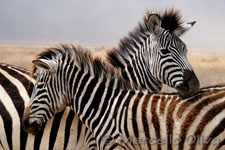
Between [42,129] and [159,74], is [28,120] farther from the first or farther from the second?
[159,74]

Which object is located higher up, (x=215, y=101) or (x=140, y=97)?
(x=140, y=97)

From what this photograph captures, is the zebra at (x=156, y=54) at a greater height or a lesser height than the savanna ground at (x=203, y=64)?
lesser

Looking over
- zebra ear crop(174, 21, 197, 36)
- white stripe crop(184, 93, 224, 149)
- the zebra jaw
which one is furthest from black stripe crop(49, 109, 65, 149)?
zebra ear crop(174, 21, 197, 36)

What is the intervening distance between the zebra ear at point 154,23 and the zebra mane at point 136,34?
0.63 ft

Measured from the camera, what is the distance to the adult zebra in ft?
15.0

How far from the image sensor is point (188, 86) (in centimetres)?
400

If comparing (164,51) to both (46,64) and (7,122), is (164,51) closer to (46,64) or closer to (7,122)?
(46,64)

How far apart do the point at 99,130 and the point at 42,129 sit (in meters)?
1.06

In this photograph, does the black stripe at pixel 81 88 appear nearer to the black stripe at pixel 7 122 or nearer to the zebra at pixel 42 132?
the zebra at pixel 42 132

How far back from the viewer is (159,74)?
488cm

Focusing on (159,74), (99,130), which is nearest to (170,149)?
(99,130)

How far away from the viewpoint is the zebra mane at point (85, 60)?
13.4 ft

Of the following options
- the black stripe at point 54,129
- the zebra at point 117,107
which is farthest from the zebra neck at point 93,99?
the black stripe at point 54,129

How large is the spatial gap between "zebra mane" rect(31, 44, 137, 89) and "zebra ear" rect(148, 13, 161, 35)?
131 centimetres
